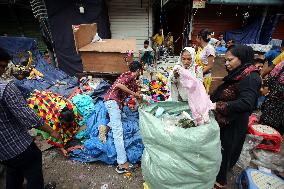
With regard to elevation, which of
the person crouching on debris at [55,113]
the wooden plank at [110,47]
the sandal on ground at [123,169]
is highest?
the wooden plank at [110,47]

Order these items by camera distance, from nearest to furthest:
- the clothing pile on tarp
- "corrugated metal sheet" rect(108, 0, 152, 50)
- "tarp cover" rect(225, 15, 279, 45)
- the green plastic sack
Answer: the green plastic sack, the clothing pile on tarp, "corrugated metal sheet" rect(108, 0, 152, 50), "tarp cover" rect(225, 15, 279, 45)

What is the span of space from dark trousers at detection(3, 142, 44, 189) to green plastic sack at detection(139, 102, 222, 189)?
4.10 ft

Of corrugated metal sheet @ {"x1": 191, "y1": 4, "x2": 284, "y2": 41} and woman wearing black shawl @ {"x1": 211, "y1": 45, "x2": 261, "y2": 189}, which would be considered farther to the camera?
corrugated metal sheet @ {"x1": 191, "y1": 4, "x2": 284, "y2": 41}

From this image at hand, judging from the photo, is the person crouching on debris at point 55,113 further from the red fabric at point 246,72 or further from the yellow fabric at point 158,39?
the yellow fabric at point 158,39

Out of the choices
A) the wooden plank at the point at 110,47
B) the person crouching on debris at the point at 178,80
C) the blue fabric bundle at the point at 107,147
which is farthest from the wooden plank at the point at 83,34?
the person crouching on debris at the point at 178,80

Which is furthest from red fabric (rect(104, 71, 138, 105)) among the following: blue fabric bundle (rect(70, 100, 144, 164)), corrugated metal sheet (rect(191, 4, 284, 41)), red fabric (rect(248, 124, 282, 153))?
corrugated metal sheet (rect(191, 4, 284, 41))

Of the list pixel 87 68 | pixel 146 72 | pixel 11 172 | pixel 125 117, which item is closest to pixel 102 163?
pixel 125 117

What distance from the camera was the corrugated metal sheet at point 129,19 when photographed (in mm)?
8133

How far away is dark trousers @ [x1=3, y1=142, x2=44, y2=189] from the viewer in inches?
87.0

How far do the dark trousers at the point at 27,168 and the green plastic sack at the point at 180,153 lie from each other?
49.2 inches

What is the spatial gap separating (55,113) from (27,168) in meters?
1.34

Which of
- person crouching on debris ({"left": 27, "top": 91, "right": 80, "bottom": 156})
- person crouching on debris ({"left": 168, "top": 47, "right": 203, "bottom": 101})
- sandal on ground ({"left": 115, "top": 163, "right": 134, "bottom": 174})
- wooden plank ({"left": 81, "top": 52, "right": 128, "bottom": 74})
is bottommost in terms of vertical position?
sandal on ground ({"left": 115, "top": 163, "right": 134, "bottom": 174})

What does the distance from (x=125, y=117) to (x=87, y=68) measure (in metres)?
1.65

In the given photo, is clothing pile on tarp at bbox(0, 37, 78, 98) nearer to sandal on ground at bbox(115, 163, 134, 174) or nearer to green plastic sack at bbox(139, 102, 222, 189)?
sandal on ground at bbox(115, 163, 134, 174)
